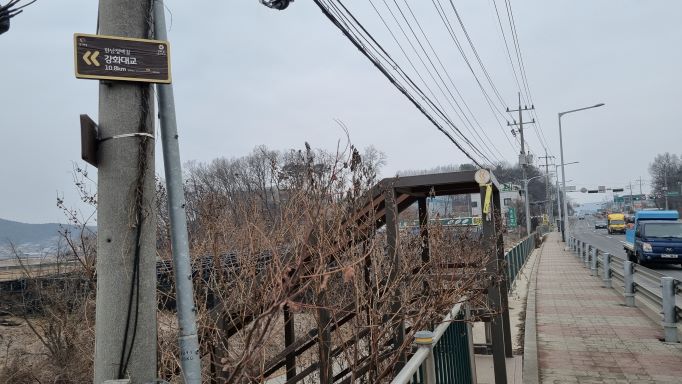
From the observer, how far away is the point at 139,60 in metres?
2.53

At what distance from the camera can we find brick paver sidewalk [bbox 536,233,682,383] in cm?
588

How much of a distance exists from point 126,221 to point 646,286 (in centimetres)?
1032

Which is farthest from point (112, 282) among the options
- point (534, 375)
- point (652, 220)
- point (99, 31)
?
point (652, 220)

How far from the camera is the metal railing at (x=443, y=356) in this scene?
2.79 m

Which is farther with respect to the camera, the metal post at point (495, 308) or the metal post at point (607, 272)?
the metal post at point (607, 272)

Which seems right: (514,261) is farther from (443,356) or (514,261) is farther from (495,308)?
(443,356)

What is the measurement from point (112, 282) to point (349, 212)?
7.32 ft

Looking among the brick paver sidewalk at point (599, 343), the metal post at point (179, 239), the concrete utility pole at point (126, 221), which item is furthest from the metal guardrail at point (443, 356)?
the brick paver sidewalk at point (599, 343)

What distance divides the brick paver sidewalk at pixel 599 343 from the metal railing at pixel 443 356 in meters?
2.05

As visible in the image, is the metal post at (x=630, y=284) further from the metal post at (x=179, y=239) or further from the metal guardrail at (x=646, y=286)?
the metal post at (x=179, y=239)

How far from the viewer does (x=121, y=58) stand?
8.16 feet

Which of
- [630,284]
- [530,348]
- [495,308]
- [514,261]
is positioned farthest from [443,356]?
[514,261]

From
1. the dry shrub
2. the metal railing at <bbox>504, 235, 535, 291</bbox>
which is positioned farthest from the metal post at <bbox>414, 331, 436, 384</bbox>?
the metal railing at <bbox>504, 235, 535, 291</bbox>

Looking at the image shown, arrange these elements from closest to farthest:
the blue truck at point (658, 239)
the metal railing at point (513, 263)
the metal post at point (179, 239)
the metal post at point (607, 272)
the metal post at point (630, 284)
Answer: the metal post at point (179, 239) < the metal post at point (630, 284) < the metal railing at point (513, 263) < the metal post at point (607, 272) < the blue truck at point (658, 239)
